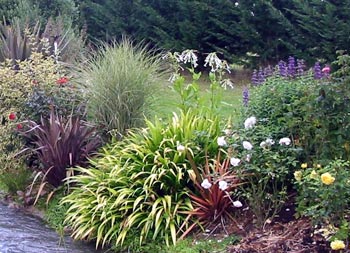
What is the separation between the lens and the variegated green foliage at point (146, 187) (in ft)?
18.1

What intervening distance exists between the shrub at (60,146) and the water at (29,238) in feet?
1.77

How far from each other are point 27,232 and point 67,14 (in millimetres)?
10550

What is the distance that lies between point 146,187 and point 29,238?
1.44 m

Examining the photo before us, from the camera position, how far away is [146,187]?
563 centimetres

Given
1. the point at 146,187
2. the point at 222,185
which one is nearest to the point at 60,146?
the point at 146,187

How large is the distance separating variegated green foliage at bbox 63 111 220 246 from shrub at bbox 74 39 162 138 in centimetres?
104

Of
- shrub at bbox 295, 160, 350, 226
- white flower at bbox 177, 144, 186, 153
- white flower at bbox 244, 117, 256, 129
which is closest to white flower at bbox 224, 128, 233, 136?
white flower at bbox 244, 117, 256, 129

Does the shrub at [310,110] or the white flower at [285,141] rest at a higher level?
the shrub at [310,110]

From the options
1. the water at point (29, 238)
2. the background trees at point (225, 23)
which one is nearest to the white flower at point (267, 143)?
the water at point (29, 238)

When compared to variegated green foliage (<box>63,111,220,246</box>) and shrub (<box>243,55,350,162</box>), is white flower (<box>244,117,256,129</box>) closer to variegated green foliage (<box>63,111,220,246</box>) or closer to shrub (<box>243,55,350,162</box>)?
shrub (<box>243,55,350,162</box>)

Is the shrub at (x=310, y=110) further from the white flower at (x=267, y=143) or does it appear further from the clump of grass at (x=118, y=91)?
the clump of grass at (x=118, y=91)

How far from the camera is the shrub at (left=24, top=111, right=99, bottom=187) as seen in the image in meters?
6.93

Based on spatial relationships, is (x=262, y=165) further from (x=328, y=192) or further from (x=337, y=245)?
(x=337, y=245)

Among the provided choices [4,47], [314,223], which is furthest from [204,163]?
[4,47]
